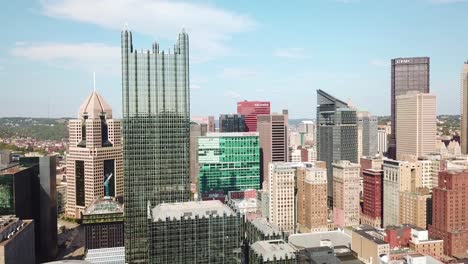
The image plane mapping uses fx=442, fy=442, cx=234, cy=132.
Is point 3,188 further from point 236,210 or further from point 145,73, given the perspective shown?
point 236,210

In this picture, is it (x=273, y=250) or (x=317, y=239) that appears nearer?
(x=273, y=250)

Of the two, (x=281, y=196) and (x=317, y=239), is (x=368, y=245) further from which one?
(x=281, y=196)

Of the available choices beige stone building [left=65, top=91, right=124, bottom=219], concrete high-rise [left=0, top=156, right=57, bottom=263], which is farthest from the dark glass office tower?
beige stone building [left=65, top=91, right=124, bottom=219]

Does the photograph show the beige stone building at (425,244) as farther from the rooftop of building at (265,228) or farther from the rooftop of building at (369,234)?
the rooftop of building at (265,228)

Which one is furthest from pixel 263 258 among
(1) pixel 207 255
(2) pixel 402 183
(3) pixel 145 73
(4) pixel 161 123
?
(2) pixel 402 183

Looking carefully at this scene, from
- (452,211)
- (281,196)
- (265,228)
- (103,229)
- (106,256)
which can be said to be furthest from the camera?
(281,196)

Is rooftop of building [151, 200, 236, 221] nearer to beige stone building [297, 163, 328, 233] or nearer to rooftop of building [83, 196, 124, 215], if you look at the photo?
rooftop of building [83, 196, 124, 215]

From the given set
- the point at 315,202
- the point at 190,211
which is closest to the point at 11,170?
the point at 190,211

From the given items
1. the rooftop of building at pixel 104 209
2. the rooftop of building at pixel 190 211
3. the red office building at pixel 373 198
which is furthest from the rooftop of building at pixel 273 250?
the red office building at pixel 373 198
